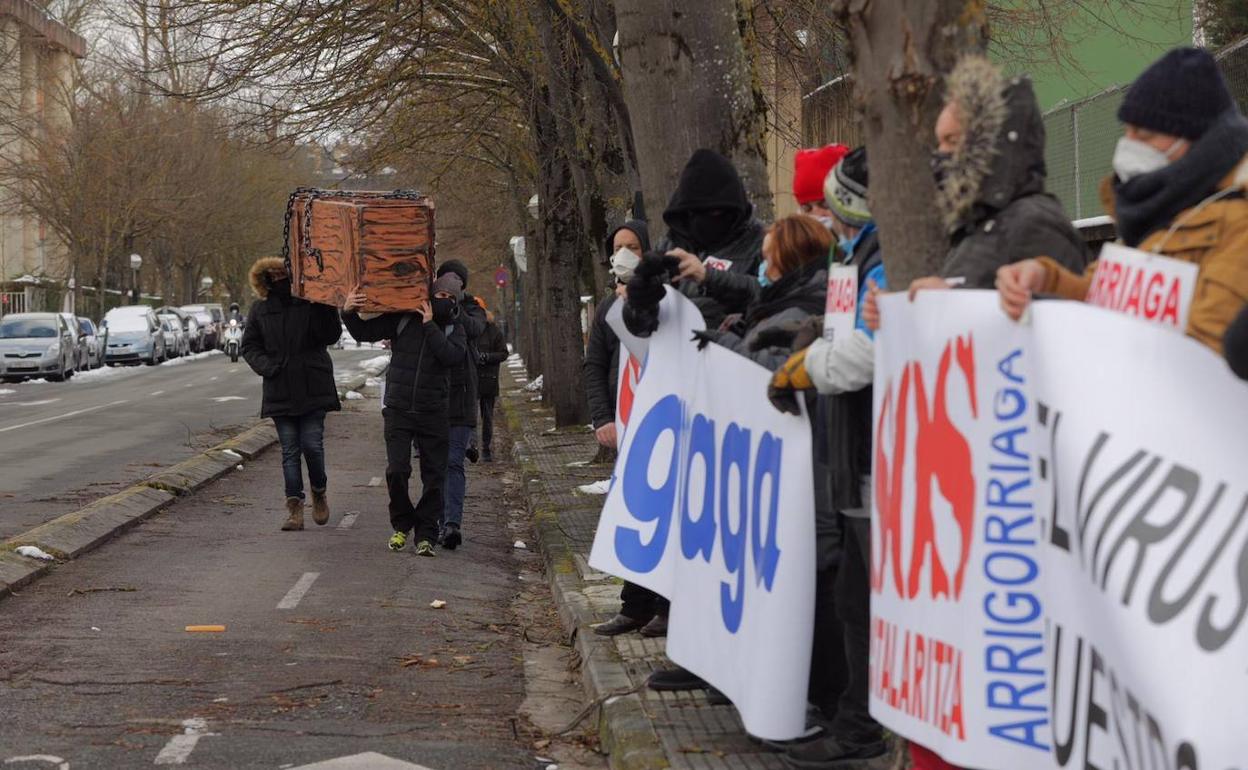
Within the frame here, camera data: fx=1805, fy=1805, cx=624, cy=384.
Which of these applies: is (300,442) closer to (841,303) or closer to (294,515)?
(294,515)

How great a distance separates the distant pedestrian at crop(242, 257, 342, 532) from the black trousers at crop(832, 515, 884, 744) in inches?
310

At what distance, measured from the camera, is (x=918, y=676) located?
15.1ft

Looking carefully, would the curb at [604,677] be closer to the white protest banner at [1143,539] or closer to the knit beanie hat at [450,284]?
the knit beanie hat at [450,284]

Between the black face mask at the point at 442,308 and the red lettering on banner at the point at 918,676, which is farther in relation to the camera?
→ the black face mask at the point at 442,308

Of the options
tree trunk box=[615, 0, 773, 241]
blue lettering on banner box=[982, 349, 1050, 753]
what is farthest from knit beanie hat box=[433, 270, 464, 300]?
blue lettering on banner box=[982, 349, 1050, 753]

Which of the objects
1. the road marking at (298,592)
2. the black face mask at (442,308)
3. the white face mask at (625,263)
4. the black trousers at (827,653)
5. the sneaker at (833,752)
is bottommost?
the road marking at (298,592)

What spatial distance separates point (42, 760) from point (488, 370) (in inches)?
576

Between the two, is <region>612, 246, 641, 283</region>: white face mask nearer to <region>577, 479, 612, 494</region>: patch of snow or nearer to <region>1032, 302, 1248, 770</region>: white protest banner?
<region>1032, 302, 1248, 770</region>: white protest banner

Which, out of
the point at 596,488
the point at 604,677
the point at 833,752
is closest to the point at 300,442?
the point at 596,488

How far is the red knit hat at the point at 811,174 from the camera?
21.4ft

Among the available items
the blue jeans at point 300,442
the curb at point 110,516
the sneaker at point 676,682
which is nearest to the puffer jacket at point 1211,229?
the sneaker at point 676,682

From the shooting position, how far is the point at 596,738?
6.95 metres

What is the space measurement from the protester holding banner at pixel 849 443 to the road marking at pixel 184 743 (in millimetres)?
2200

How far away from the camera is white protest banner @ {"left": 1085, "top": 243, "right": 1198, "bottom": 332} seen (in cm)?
360
